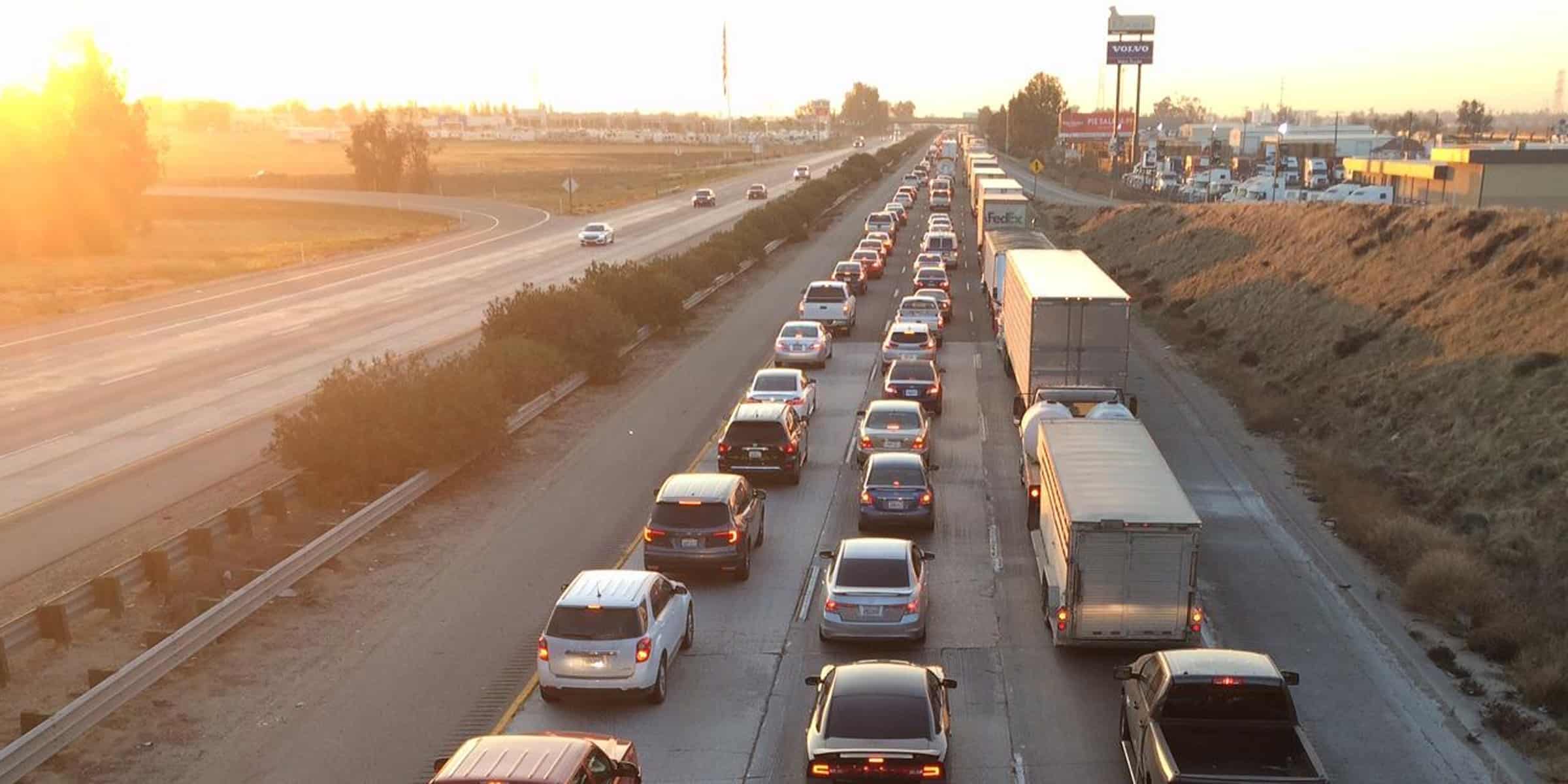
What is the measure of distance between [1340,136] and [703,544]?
175574mm

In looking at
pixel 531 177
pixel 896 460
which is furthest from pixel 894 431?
pixel 531 177

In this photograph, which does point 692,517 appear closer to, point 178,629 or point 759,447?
point 759,447

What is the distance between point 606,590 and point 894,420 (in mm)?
11211

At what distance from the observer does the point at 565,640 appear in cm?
1457

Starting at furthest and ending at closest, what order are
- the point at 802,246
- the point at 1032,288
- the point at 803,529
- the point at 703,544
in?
the point at 802,246 < the point at 1032,288 < the point at 803,529 < the point at 703,544

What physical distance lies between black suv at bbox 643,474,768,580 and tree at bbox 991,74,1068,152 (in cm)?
15012

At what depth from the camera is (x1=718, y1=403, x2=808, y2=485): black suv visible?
2417cm

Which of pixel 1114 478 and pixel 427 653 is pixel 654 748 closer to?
pixel 427 653

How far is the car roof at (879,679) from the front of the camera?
41.7ft

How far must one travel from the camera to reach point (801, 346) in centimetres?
3669

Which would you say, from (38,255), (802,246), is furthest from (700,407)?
(38,255)

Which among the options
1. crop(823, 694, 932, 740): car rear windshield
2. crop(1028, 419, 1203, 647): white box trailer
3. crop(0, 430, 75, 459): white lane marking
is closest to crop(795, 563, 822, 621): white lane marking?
crop(1028, 419, 1203, 647): white box trailer

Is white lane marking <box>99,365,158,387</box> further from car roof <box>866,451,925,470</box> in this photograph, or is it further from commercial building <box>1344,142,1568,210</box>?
commercial building <box>1344,142,1568,210</box>

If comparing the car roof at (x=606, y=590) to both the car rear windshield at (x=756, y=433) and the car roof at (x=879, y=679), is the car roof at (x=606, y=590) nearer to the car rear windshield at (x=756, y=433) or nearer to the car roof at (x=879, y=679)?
the car roof at (x=879, y=679)
